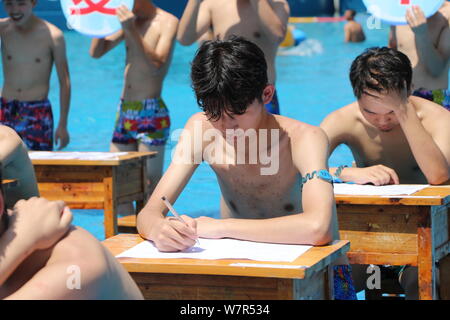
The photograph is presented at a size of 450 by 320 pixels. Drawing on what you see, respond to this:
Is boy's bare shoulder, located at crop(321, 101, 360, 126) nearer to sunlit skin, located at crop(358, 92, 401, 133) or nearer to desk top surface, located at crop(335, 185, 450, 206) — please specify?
sunlit skin, located at crop(358, 92, 401, 133)

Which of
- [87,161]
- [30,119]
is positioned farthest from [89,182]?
[30,119]

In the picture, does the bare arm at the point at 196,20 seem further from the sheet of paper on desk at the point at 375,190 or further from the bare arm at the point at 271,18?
the sheet of paper on desk at the point at 375,190

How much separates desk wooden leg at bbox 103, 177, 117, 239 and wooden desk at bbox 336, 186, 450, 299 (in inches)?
79.3

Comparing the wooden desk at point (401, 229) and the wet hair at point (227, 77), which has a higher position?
the wet hair at point (227, 77)

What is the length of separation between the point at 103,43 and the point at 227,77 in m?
4.21

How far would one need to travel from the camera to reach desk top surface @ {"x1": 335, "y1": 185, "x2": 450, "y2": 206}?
3.35m

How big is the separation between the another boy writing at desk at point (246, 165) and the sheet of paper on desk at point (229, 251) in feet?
0.10

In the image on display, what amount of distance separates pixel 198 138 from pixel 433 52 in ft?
9.71

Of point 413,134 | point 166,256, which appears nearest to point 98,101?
point 413,134

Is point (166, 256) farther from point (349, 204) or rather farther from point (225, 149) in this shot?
point (349, 204)

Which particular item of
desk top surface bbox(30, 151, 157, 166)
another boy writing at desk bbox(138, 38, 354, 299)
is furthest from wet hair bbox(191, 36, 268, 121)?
desk top surface bbox(30, 151, 157, 166)

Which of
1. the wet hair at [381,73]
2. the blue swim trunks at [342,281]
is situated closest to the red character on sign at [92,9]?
the wet hair at [381,73]

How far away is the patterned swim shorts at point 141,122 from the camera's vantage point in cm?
638

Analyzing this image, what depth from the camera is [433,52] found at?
223 inches
